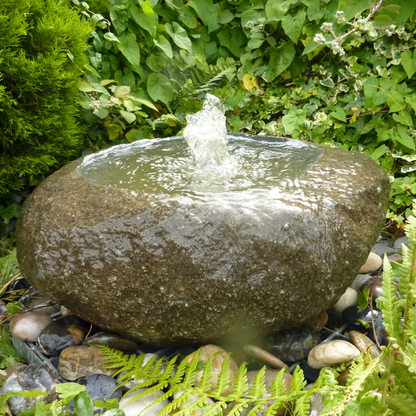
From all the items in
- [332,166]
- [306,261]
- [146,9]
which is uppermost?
[146,9]

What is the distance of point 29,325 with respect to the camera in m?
2.00

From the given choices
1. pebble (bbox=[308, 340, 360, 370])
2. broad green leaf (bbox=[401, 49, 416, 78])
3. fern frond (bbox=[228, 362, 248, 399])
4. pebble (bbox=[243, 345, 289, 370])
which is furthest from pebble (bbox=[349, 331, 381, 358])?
broad green leaf (bbox=[401, 49, 416, 78])

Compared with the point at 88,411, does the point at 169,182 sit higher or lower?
higher

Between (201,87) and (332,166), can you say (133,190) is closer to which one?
(332,166)

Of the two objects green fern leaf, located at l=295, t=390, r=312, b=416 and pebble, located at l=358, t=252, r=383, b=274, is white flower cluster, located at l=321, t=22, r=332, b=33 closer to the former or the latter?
pebble, located at l=358, t=252, r=383, b=274

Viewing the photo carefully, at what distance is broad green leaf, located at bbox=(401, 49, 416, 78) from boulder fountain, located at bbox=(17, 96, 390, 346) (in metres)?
2.20

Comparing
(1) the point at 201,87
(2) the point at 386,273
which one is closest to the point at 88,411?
(2) the point at 386,273

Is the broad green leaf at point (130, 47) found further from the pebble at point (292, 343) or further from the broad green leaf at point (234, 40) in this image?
the pebble at point (292, 343)

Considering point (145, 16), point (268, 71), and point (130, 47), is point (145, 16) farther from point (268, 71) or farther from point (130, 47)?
point (268, 71)

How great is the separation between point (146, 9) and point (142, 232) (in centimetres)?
271

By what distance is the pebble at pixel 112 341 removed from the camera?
5.90 feet

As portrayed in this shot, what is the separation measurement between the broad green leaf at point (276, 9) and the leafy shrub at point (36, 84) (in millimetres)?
2051

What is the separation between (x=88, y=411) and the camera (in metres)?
1.29

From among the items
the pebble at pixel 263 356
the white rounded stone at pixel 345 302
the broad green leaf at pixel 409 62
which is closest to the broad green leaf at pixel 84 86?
the pebble at pixel 263 356
